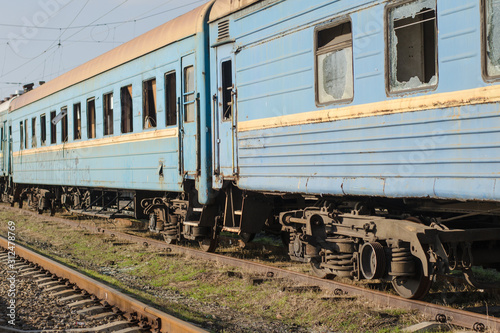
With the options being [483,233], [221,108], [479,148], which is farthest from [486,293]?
[221,108]

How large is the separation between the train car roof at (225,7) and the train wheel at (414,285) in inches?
161

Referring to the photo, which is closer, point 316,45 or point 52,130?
point 316,45

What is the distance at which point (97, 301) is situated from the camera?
6793 millimetres

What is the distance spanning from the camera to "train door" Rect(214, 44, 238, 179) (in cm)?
837

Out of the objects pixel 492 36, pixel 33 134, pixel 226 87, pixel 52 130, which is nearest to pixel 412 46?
pixel 492 36

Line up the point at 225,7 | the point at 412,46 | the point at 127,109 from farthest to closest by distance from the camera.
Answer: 1. the point at 127,109
2. the point at 225,7
3. the point at 412,46

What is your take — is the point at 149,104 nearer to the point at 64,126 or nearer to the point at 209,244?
the point at 209,244

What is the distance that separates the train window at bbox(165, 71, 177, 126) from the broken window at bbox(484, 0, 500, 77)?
6412 mm

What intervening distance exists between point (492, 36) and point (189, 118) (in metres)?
5.79

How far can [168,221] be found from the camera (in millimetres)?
11031

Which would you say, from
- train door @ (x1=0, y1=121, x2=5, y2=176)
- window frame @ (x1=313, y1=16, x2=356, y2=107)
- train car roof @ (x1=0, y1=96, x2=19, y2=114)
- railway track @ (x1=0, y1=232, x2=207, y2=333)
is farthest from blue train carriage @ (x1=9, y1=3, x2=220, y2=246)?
train door @ (x1=0, y1=121, x2=5, y2=176)

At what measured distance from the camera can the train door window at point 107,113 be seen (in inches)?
511

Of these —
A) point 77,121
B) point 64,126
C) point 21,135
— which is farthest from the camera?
point 21,135

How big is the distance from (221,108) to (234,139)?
65cm
